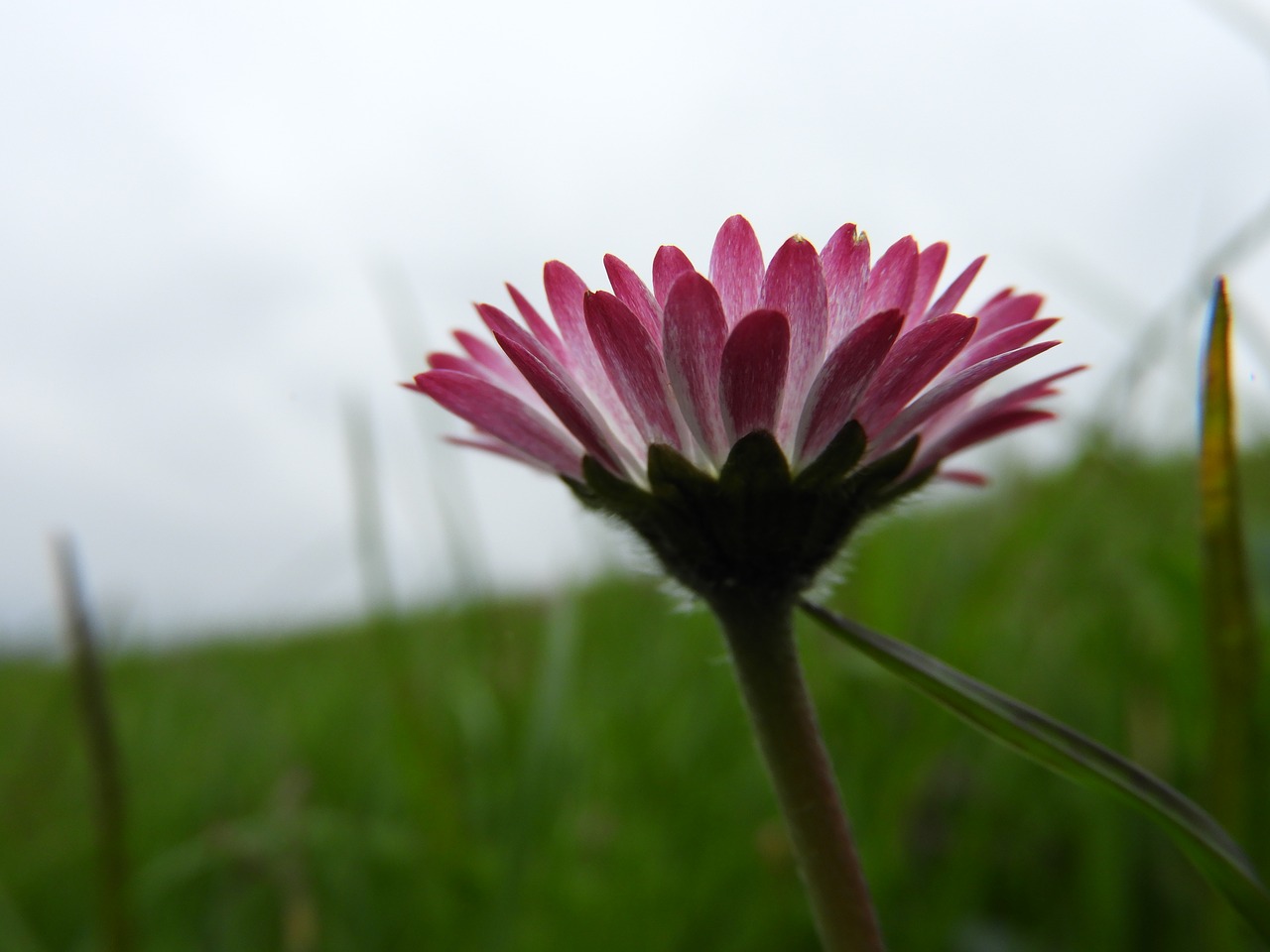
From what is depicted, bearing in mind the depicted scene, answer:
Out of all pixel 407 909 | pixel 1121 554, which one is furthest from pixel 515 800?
pixel 1121 554

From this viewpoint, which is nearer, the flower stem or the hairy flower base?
the flower stem

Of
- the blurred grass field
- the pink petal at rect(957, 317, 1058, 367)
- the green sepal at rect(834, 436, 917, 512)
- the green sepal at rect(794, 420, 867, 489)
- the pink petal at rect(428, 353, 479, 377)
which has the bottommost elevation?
the blurred grass field

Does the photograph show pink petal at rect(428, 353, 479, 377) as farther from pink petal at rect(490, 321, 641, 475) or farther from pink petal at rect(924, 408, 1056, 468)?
pink petal at rect(924, 408, 1056, 468)

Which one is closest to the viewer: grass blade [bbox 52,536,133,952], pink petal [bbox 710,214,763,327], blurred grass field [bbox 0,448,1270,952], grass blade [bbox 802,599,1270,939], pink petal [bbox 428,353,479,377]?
grass blade [bbox 802,599,1270,939]

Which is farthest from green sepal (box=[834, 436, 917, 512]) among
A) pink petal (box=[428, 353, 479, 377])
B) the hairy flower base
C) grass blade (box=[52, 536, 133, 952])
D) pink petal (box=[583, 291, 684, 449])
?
grass blade (box=[52, 536, 133, 952])

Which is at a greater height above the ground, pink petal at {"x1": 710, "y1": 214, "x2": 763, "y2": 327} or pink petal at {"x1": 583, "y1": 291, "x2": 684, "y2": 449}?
pink petal at {"x1": 710, "y1": 214, "x2": 763, "y2": 327}

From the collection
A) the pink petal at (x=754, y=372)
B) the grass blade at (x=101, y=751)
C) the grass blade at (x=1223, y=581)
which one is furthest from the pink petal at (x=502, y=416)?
the grass blade at (x=101, y=751)

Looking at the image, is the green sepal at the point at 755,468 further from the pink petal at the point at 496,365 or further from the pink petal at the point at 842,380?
the pink petal at the point at 496,365
